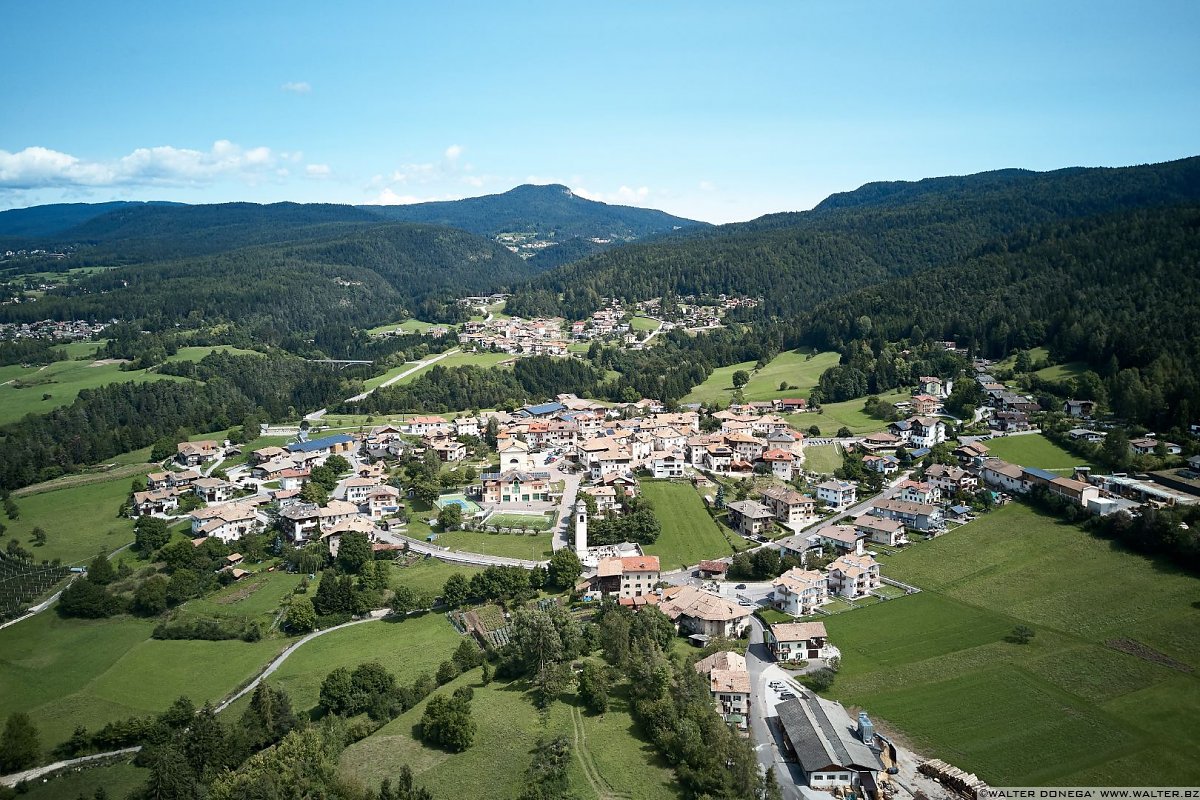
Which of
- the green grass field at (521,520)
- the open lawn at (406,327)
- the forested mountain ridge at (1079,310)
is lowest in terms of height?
the green grass field at (521,520)

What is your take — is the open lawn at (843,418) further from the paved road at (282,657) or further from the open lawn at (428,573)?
the paved road at (282,657)

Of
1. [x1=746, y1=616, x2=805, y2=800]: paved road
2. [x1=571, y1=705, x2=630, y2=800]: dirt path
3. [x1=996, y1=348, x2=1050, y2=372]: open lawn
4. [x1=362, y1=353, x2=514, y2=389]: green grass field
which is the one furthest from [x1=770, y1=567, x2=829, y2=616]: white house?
[x1=362, y1=353, x2=514, y2=389]: green grass field

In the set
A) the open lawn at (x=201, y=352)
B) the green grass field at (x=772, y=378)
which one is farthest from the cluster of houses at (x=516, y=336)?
the open lawn at (x=201, y=352)

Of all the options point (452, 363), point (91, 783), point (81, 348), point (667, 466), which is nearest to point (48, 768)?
point (91, 783)

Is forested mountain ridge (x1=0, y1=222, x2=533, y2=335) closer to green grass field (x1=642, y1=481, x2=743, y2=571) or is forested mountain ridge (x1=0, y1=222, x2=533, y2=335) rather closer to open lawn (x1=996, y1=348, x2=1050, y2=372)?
green grass field (x1=642, y1=481, x2=743, y2=571)

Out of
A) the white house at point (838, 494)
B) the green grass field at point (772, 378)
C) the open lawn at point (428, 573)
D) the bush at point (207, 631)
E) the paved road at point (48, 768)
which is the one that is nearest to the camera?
the paved road at point (48, 768)

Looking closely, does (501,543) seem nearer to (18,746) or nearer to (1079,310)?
(18,746)
